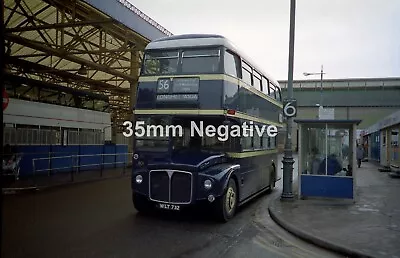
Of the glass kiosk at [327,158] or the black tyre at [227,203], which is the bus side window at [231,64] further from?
the glass kiosk at [327,158]

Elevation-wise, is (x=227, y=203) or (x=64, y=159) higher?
(x=64, y=159)

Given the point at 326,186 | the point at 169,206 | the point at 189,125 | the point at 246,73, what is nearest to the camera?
the point at 169,206

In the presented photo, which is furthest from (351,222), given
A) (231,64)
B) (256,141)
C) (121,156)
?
(121,156)

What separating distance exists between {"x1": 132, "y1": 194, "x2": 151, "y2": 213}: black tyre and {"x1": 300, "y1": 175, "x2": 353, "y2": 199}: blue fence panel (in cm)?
484

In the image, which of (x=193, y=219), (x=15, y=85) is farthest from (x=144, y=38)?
(x=193, y=219)

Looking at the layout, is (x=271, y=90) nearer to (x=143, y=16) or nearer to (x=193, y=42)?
(x=193, y=42)

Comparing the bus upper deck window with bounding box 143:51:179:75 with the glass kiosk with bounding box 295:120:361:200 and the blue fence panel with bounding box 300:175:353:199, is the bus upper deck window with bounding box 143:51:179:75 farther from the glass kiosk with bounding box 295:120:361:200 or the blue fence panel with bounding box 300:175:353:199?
the blue fence panel with bounding box 300:175:353:199

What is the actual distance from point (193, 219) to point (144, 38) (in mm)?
11924

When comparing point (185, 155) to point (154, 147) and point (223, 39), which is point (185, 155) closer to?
point (154, 147)

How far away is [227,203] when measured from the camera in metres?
8.84

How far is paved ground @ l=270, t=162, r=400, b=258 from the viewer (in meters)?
6.58

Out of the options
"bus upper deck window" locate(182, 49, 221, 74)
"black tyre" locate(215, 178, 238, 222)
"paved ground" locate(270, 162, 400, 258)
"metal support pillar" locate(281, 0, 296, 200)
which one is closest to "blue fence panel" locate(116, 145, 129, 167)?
"metal support pillar" locate(281, 0, 296, 200)

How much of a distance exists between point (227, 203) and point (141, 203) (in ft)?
6.91

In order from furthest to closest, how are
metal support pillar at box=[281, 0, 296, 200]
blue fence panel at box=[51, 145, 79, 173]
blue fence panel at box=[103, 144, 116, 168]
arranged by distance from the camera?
blue fence panel at box=[103, 144, 116, 168], blue fence panel at box=[51, 145, 79, 173], metal support pillar at box=[281, 0, 296, 200]
